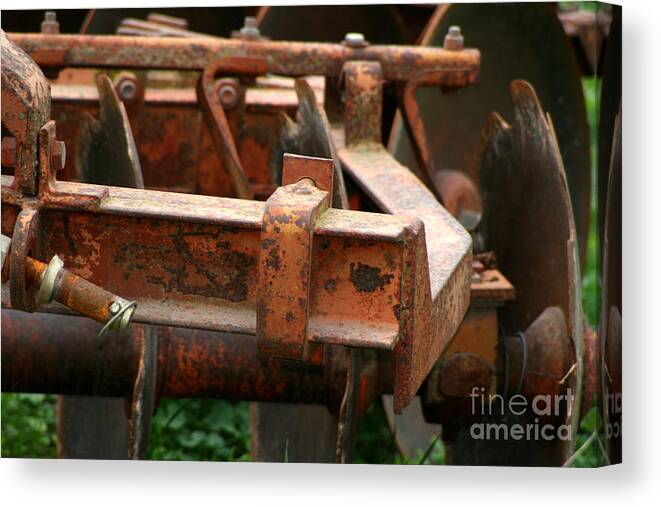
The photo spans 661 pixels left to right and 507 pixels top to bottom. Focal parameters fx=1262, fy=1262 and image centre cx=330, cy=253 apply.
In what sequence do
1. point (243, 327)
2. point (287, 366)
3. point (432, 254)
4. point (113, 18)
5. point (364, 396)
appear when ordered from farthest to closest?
point (113, 18), point (287, 366), point (364, 396), point (432, 254), point (243, 327)

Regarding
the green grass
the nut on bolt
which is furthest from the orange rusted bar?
the green grass

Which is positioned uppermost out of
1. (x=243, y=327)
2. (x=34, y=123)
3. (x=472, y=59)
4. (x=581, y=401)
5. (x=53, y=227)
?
(x=472, y=59)

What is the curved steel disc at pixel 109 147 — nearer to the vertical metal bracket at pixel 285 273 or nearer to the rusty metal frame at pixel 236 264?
the rusty metal frame at pixel 236 264

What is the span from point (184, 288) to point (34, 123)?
39 cm

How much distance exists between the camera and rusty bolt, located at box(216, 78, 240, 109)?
12.6ft

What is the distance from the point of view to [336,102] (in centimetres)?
355

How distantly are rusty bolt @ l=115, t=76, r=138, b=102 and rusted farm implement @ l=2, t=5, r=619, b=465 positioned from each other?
0.01 metres

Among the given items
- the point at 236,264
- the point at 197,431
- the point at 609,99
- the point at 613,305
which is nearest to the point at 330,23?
the point at 197,431

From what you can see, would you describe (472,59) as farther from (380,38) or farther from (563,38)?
(380,38)

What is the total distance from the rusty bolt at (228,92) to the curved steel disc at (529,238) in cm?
84

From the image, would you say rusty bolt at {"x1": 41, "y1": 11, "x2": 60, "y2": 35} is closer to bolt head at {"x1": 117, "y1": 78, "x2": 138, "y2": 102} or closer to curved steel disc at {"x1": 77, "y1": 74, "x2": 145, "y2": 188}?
bolt head at {"x1": 117, "y1": 78, "x2": 138, "y2": 102}

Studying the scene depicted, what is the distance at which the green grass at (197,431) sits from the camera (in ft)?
13.2

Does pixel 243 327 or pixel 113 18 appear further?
pixel 113 18

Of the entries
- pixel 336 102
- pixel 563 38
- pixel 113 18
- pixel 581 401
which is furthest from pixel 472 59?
pixel 113 18
